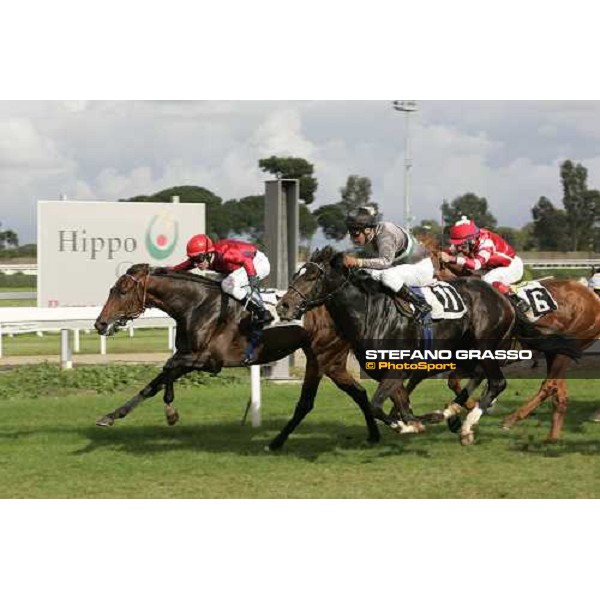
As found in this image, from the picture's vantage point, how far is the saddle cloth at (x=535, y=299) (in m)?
7.84

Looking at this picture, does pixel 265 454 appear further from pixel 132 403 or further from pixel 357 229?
pixel 357 229

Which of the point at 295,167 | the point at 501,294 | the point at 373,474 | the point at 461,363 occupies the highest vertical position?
the point at 295,167

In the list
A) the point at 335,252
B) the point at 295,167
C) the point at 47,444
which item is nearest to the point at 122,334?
the point at 295,167

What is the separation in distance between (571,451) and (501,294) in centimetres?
127

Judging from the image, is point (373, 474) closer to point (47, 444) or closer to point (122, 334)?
point (47, 444)

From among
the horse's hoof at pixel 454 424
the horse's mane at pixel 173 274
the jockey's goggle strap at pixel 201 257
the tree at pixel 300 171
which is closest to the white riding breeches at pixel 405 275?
the horse's hoof at pixel 454 424

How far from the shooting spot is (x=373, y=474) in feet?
20.9

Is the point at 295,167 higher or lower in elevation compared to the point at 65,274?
higher

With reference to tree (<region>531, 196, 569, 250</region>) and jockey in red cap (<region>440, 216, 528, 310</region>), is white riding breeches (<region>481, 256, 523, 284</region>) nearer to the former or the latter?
jockey in red cap (<region>440, 216, 528, 310</region>)

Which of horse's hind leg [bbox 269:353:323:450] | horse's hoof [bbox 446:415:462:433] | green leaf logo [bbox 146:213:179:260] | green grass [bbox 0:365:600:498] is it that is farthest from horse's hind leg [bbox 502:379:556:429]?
green leaf logo [bbox 146:213:179:260]

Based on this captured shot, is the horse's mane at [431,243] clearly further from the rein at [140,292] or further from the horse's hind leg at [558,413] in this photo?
the rein at [140,292]

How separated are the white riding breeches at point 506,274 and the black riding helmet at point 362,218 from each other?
171 centimetres

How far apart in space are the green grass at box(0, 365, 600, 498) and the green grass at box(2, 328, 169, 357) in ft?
18.3

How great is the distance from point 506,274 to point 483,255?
0.29 m
